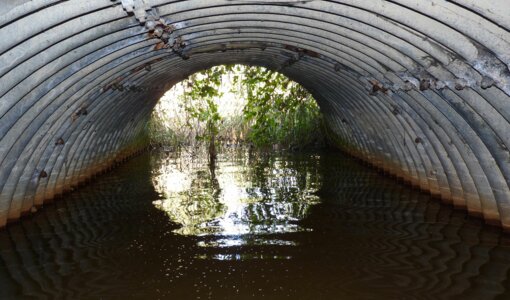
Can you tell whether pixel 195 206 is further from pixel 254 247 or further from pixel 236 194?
pixel 254 247

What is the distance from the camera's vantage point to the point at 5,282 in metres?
5.07

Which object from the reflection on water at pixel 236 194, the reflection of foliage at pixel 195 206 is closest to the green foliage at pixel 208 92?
the reflection on water at pixel 236 194

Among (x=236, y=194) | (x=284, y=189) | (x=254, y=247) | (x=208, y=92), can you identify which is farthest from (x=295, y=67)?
(x=254, y=247)

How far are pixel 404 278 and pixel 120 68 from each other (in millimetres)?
4685

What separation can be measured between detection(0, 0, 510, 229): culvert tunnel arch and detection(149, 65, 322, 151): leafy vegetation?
13.9 ft

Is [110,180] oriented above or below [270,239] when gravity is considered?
above

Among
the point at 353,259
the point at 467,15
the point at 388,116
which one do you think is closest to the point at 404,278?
the point at 353,259

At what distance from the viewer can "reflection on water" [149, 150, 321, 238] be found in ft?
23.6

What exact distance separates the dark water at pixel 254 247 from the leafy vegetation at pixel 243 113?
442cm

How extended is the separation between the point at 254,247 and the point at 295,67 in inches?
197

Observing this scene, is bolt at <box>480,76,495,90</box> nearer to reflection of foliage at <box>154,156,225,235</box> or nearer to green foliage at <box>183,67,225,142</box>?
reflection of foliage at <box>154,156,225,235</box>

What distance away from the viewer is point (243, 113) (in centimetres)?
1590

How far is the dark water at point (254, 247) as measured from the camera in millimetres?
4820

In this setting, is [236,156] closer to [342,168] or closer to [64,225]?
[342,168]
